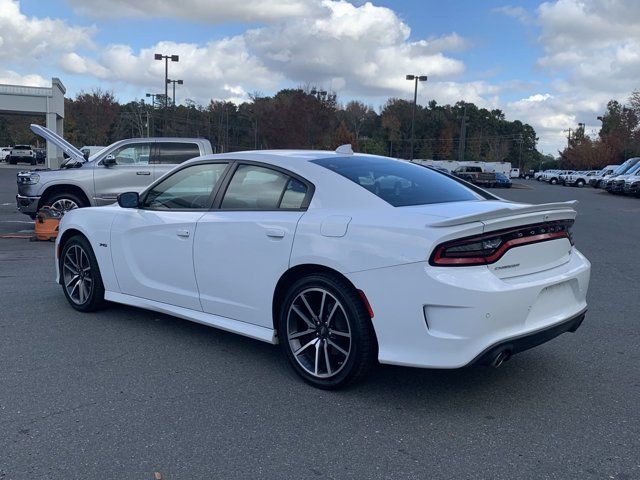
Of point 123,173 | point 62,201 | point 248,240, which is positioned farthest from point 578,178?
point 248,240

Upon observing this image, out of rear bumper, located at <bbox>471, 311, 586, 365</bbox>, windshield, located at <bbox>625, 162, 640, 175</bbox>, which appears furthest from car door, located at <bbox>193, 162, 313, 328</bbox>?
windshield, located at <bbox>625, 162, 640, 175</bbox>

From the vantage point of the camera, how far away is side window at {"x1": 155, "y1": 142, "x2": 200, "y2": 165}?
12523 millimetres

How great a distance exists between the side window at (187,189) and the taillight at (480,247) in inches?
82.3

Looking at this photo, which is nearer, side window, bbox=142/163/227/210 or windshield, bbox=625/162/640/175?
side window, bbox=142/163/227/210

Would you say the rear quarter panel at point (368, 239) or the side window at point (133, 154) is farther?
the side window at point (133, 154)

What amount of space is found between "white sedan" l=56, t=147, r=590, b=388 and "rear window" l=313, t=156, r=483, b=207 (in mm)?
A: 17

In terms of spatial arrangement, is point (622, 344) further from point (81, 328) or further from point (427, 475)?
point (81, 328)

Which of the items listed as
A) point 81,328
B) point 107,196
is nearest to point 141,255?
point 81,328

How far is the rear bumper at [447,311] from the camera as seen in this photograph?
338 centimetres

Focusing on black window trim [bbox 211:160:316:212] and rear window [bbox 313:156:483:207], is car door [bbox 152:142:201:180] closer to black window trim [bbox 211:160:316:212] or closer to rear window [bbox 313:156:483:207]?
black window trim [bbox 211:160:316:212]

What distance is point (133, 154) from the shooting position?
40.4 feet

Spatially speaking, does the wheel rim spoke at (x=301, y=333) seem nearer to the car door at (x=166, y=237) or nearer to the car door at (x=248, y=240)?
the car door at (x=248, y=240)

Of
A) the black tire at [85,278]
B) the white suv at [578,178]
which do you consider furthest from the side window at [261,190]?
the white suv at [578,178]

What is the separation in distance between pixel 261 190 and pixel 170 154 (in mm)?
8697
